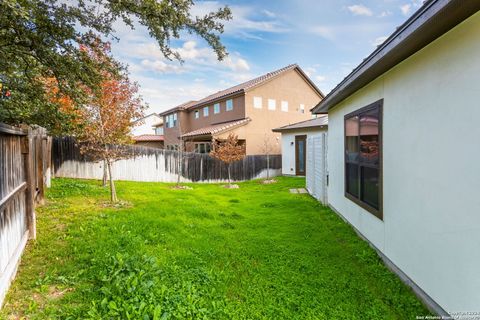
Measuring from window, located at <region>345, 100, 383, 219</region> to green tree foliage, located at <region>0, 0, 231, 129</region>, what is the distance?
2901mm

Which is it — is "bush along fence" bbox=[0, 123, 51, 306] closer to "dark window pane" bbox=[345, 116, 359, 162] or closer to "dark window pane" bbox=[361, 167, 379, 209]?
"dark window pane" bbox=[361, 167, 379, 209]

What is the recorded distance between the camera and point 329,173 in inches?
307

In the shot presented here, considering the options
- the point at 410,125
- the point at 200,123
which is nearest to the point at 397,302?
the point at 410,125

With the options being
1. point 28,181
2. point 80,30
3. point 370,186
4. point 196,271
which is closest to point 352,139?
point 370,186

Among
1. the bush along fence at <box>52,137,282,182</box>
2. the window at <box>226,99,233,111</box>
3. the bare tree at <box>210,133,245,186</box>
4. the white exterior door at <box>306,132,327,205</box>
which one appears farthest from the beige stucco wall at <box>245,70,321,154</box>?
the white exterior door at <box>306,132,327,205</box>

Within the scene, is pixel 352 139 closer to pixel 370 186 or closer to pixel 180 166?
pixel 370 186

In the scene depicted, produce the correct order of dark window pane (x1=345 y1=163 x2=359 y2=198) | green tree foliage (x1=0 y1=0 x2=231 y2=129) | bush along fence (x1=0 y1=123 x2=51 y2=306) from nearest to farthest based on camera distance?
1. bush along fence (x1=0 y1=123 x2=51 y2=306)
2. green tree foliage (x1=0 y1=0 x2=231 y2=129)
3. dark window pane (x1=345 y1=163 x2=359 y2=198)

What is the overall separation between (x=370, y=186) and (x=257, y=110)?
48.5ft

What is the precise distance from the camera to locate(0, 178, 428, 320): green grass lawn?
294 cm

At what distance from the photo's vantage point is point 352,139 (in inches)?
228

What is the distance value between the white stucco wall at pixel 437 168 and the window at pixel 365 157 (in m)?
0.27

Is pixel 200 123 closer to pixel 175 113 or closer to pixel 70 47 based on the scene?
pixel 175 113

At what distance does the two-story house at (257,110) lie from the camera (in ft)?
59.8

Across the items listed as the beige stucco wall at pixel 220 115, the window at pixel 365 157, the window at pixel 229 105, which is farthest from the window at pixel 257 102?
the window at pixel 365 157
